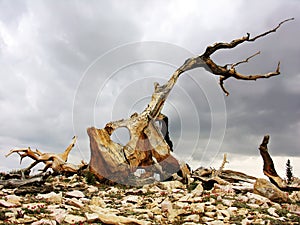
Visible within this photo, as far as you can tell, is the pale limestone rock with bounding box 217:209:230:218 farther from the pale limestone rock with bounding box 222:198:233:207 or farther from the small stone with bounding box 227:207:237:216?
the pale limestone rock with bounding box 222:198:233:207

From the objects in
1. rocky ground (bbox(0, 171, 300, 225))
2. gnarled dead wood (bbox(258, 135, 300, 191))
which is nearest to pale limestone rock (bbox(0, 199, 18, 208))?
rocky ground (bbox(0, 171, 300, 225))

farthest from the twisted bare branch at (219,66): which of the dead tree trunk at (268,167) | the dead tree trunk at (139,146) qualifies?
the dead tree trunk at (268,167)

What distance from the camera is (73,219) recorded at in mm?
8633

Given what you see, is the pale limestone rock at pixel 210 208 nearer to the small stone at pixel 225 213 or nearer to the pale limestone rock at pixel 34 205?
the small stone at pixel 225 213

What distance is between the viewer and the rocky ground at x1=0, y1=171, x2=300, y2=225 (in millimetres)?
8726

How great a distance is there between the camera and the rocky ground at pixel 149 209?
873cm

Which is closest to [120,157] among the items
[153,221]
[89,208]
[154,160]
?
[154,160]

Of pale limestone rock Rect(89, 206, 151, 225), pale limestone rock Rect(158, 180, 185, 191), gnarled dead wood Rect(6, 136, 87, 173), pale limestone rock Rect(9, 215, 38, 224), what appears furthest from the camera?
gnarled dead wood Rect(6, 136, 87, 173)

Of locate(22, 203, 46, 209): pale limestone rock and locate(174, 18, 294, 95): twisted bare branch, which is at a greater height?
locate(174, 18, 294, 95): twisted bare branch

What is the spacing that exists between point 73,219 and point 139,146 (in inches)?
364

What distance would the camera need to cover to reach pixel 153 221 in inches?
359

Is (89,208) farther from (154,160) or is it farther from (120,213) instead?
(154,160)

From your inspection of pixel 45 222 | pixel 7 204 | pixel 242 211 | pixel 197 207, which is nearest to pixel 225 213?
pixel 242 211

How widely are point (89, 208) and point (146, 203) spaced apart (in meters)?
2.12
